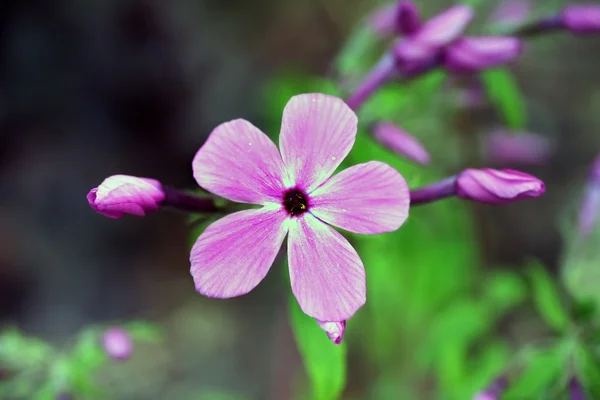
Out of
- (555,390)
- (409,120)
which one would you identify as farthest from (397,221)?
(409,120)

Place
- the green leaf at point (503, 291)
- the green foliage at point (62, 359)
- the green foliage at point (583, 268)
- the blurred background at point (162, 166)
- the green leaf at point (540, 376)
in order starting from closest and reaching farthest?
the green leaf at point (540, 376), the green foliage at point (62, 359), the green foliage at point (583, 268), the green leaf at point (503, 291), the blurred background at point (162, 166)

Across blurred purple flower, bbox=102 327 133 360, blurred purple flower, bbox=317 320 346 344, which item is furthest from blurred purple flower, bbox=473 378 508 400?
A: blurred purple flower, bbox=102 327 133 360

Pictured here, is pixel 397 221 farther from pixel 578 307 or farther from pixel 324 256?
pixel 578 307

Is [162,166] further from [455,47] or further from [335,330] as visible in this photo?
[335,330]

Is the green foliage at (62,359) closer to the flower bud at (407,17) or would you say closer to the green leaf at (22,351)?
the green leaf at (22,351)

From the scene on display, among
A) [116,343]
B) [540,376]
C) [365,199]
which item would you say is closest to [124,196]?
[365,199]

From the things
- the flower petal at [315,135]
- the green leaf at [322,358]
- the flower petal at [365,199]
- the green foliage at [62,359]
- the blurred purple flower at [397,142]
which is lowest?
the green leaf at [322,358]

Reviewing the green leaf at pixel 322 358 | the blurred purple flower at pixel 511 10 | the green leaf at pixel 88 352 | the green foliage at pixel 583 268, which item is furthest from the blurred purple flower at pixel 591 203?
the green leaf at pixel 88 352
